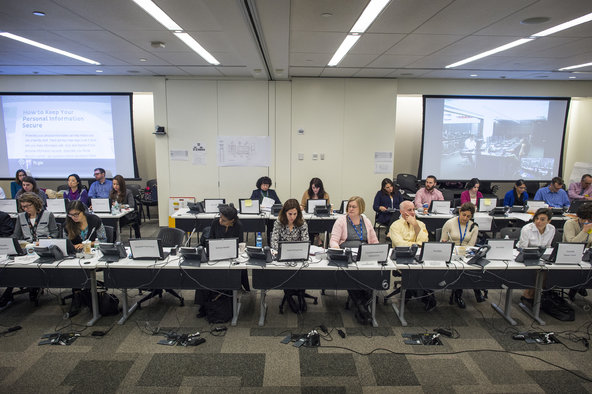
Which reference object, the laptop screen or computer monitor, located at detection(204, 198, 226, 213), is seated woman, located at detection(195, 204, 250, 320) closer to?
the laptop screen

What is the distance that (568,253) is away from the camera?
364cm

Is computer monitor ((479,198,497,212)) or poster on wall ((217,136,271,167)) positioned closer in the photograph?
computer monitor ((479,198,497,212))

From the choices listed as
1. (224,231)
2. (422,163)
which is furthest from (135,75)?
(422,163)

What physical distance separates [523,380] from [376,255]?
165 centimetres

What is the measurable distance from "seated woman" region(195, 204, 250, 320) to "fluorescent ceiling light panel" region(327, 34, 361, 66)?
9.06 ft

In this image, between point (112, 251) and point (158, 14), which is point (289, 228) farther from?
point (158, 14)

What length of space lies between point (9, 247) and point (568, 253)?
6.32m

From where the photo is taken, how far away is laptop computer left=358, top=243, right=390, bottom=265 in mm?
3546

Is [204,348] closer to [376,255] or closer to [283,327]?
[283,327]

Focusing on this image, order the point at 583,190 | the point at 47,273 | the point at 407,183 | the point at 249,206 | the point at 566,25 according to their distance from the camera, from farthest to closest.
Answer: the point at 407,183 → the point at 583,190 → the point at 249,206 → the point at 566,25 → the point at 47,273

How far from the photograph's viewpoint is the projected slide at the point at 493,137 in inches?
306

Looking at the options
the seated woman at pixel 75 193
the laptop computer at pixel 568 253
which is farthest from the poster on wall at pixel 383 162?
the seated woman at pixel 75 193

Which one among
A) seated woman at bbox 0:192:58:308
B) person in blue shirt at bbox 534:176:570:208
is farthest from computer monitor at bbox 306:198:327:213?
person in blue shirt at bbox 534:176:570:208

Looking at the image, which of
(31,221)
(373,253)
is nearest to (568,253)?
(373,253)
